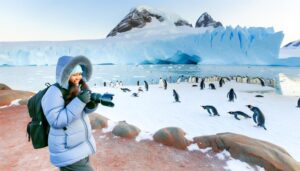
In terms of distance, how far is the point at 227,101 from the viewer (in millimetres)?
10750

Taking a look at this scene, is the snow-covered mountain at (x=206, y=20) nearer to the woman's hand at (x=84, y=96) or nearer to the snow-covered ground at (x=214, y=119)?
the snow-covered ground at (x=214, y=119)

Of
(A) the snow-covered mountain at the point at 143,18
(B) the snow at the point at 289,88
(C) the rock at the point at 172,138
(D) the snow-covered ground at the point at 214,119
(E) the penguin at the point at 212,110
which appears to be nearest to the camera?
(C) the rock at the point at 172,138

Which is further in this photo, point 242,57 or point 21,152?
point 242,57

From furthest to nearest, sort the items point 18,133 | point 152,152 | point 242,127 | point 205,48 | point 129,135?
point 205,48
point 242,127
point 18,133
point 129,135
point 152,152

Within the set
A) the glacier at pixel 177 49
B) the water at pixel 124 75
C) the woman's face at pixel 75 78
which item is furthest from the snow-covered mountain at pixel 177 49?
the woman's face at pixel 75 78

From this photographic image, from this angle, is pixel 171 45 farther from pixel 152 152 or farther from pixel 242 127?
pixel 152 152

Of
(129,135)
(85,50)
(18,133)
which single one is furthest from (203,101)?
(85,50)

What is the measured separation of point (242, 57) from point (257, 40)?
3852 mm

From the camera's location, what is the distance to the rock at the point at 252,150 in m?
3.46

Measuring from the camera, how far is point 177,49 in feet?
128

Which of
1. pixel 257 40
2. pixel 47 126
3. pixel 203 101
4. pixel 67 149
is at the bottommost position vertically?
pixel 203 101

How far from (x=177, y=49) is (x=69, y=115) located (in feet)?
125

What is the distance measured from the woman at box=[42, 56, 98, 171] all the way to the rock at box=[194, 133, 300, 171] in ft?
8.68

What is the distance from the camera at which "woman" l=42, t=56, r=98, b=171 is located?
5.48 ft
